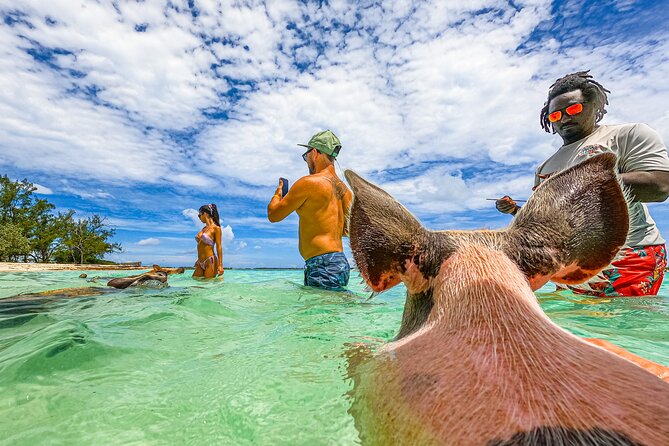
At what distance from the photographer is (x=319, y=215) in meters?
5.51

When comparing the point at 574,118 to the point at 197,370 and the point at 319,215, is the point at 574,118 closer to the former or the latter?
the point at 319,215

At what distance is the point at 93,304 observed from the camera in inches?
187

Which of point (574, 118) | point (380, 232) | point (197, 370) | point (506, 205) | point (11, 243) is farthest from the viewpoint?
point (11, 243)

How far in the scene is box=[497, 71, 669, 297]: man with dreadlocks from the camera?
10.0 feet

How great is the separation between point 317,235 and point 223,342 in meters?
2.89

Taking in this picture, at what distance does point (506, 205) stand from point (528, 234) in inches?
85.2

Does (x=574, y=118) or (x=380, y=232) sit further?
(x=574, y=118)

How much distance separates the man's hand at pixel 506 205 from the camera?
3.12 metres

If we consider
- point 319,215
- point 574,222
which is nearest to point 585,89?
point 574,222

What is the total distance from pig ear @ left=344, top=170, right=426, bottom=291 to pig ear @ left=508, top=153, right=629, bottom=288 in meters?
0.38

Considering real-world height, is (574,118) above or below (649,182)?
above

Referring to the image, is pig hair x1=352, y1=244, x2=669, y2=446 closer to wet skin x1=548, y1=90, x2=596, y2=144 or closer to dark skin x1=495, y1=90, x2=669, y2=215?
dark skin x1=495, y1=90, x2=669, y2=215

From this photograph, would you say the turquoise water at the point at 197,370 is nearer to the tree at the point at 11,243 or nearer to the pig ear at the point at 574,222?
the pig ear at the point at 574,222

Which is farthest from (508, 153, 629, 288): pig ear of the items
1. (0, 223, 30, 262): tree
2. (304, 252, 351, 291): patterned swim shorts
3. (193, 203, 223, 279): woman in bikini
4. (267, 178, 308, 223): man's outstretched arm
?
(0, 223, 30, 262): tree
